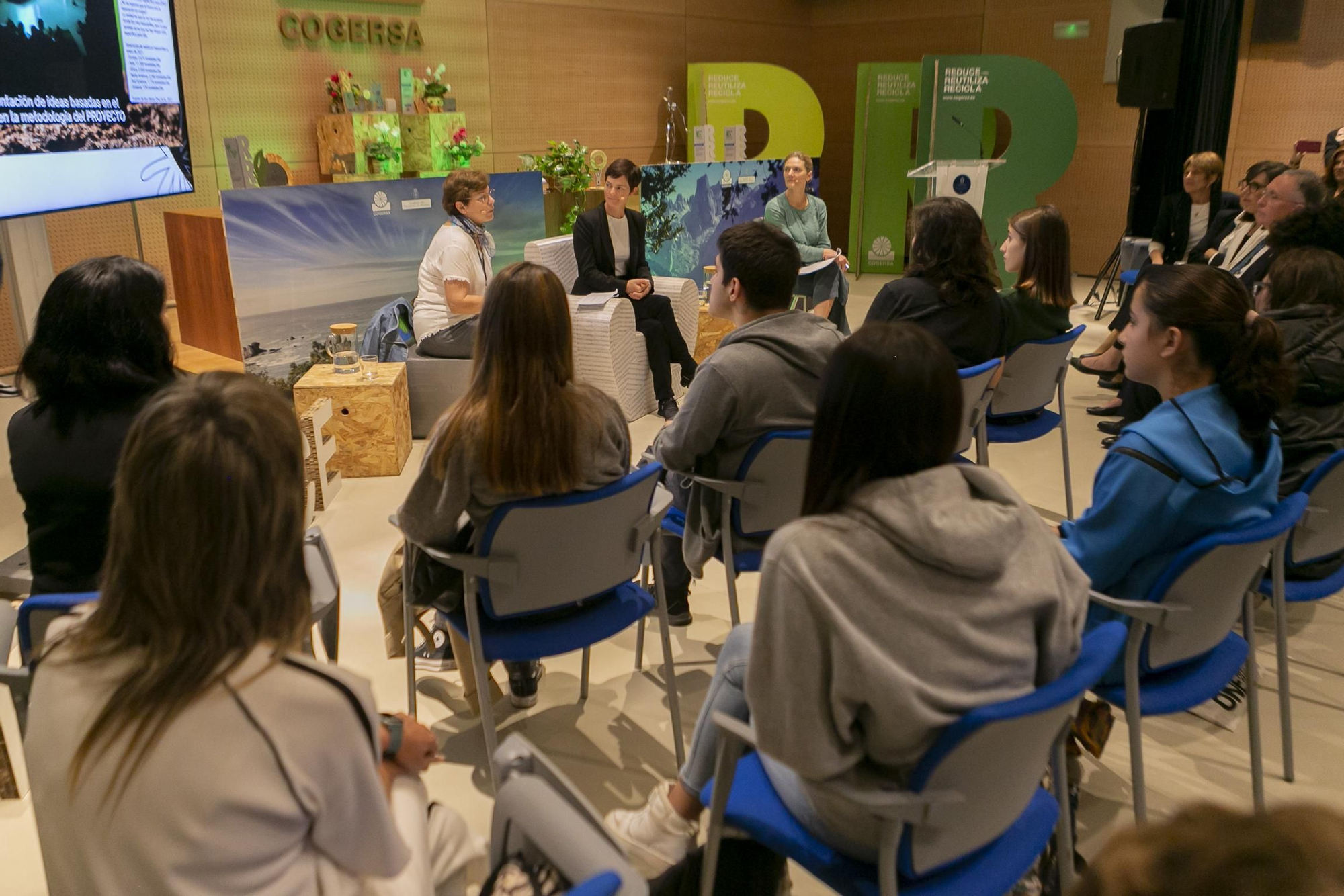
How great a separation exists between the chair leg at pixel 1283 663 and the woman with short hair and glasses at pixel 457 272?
12.1ft

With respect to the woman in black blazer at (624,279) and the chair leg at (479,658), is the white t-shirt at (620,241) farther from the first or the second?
the chair leg at (479,658)

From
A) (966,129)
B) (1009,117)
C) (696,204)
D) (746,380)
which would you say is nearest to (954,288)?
(746,380)

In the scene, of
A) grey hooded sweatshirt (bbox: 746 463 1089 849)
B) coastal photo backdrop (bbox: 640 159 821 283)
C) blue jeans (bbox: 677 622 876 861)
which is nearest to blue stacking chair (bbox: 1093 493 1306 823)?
grey hooded sweatshirt (bbox: 746 463 1089 849)

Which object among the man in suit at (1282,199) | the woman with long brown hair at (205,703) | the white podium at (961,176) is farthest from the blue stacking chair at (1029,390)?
the white podium at (961,176)

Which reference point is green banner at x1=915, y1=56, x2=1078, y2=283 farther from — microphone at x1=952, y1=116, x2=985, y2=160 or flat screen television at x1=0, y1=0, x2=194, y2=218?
flat screen television at x1=0, y1=0, x2=194, y2=218

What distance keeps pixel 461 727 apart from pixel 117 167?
10.8 feet

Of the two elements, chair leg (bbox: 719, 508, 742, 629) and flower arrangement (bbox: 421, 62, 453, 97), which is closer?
chair leg (bbox: 719, 508, 742, 629)

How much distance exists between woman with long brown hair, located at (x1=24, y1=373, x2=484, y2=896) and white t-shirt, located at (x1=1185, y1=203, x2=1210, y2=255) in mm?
6230

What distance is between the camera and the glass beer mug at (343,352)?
15.7 ft

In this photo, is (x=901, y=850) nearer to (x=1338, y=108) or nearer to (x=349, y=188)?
(x=349, y=188)

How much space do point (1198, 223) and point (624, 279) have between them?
141 inches

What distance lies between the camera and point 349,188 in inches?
230

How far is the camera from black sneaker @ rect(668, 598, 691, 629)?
131 inches

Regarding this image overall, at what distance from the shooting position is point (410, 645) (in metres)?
2.54
